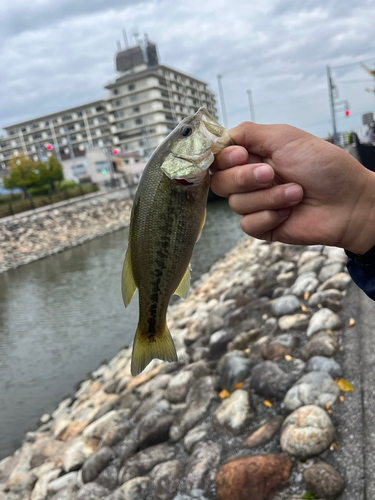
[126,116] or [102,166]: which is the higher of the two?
[126,116]

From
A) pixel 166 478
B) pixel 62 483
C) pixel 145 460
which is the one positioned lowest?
pixel 62 483

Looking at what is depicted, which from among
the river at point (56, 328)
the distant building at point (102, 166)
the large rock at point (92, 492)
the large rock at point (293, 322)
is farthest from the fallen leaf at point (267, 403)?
the distant building at point (102, 166)

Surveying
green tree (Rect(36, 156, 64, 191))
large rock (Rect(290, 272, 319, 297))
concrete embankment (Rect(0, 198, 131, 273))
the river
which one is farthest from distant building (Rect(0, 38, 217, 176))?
large rock (Rect(290, 272, 319, 297))

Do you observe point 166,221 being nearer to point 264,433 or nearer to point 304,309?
point 264,433

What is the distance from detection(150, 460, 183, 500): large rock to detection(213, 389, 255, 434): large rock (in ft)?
1.83

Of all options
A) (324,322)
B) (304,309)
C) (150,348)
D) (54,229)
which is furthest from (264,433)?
(54,229)

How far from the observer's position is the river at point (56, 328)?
8.38 m

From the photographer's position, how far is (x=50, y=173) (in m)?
51.7

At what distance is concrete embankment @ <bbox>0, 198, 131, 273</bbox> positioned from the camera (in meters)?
26.1

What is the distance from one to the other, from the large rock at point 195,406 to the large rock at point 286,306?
1562mm

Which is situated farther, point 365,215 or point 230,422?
point 230,422

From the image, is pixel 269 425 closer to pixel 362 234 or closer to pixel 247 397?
pixel 247 397

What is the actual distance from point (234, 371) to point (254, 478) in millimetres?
1613

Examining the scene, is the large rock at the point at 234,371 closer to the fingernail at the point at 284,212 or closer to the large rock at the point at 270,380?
the large rock at the point at 270,380
